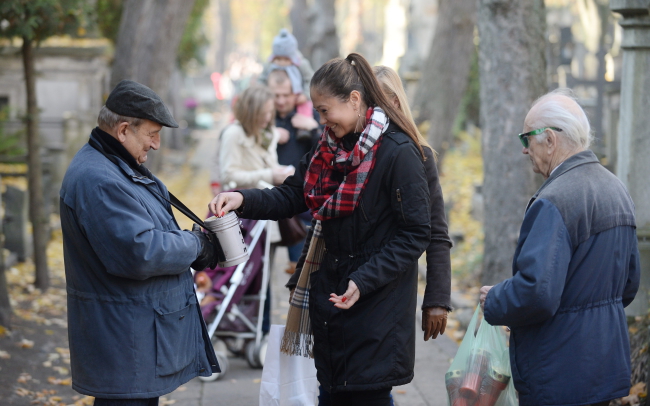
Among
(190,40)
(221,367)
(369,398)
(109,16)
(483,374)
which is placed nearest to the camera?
(369,398)

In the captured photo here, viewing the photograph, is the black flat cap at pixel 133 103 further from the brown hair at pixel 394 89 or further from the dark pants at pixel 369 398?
the dark pants at pixel 369 398

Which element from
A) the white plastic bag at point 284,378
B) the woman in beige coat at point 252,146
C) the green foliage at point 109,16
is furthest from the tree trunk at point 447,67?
the white plastic bag at point 284,378

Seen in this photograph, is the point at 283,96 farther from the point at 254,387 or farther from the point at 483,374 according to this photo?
the point at 483,374

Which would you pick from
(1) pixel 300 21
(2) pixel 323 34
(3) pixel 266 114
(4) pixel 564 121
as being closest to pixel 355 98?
(4) pixel 564 121

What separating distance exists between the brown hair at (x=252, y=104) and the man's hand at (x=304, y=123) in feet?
1.47

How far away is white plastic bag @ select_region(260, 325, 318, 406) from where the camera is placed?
3.57 meters

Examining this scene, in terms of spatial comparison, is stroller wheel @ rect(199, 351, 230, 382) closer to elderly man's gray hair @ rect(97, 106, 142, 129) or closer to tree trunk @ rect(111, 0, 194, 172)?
elderly man's gray hair @ rect(97, 106, 142, 129)

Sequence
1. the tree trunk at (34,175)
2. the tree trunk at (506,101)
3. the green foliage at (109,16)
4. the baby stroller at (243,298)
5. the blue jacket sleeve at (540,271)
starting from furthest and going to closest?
1. the green foliage at (109,16)
2. the tree trunk at (34,175)
3. the tree trunk at (506,101)
4. the baby stroller at (243,298)
5. the blue jacket sleeve at (540,271)

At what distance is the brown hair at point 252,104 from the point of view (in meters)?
Answer: 5.27

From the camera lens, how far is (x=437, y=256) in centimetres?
325

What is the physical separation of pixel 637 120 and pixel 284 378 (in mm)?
3017

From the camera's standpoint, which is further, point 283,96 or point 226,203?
point 283,96

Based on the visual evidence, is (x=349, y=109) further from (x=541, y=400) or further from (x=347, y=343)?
(x=541, y=400)

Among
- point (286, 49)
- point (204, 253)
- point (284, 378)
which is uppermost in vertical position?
point (286, 49)
